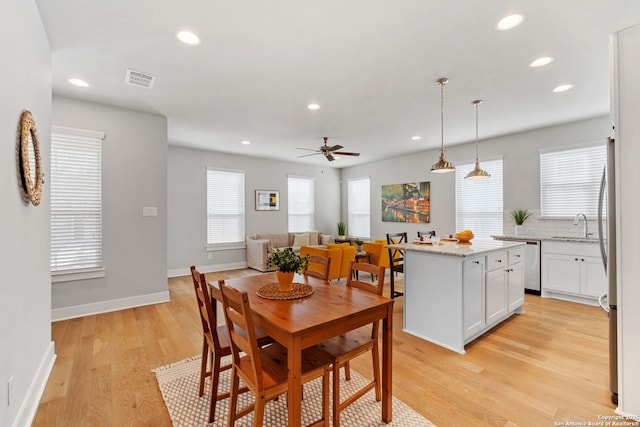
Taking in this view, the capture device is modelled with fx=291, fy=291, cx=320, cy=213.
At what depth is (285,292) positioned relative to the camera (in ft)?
6.77

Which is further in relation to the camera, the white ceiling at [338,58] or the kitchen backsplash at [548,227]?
the kitchen backsplash at [548,227]

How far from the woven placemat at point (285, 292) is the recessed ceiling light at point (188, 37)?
213cm

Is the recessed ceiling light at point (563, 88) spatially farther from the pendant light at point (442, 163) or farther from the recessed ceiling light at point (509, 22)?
the recessed ceiling light at point (509, 22)

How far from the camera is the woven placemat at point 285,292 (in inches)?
77.6

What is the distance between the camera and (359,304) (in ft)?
6.00

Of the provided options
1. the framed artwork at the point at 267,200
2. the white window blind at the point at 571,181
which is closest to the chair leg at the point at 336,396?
the white window blind at the point at 571,181

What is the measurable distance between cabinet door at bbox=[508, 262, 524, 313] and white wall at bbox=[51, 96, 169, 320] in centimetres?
474

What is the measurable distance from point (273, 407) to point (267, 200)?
5.93 meters

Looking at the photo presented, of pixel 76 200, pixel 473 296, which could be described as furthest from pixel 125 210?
pixel 473 296

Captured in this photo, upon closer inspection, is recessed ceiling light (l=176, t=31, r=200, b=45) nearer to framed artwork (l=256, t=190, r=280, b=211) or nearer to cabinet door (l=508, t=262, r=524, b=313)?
cabinet door (l=508, t=262, r=524, b=313)

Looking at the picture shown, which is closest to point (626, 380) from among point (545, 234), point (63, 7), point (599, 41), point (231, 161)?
point (599, 41)

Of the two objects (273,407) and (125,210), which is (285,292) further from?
(125,210)

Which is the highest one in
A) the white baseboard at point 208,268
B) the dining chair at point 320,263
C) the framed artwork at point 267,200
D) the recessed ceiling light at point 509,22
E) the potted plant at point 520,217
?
the recessed ceiling light at point 509,22

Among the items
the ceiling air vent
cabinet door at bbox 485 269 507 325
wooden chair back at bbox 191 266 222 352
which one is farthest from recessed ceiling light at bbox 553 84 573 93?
the ceiling air vent
